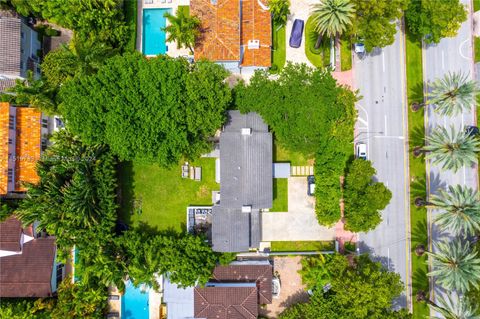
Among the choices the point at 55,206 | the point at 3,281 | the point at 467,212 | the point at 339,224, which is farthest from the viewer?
the point at 339,224

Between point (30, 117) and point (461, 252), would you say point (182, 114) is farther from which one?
point (461, 252)

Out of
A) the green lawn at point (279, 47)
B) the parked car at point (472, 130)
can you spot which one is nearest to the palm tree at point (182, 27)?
the green lawn at point (279, 47)

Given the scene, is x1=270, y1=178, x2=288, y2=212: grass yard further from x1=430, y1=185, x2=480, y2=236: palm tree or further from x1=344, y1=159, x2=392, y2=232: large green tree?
x1=430, y1=185, x2=480, y2=236: palm tree

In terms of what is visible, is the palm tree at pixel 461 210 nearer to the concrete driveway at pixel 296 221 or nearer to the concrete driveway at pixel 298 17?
the concrete driveway at pixel 296 221

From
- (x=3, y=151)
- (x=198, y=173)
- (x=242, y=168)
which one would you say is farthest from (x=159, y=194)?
(x=3, y=151)

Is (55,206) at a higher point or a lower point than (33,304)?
higher

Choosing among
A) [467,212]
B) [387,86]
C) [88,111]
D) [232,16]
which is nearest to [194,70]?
[232,16]
